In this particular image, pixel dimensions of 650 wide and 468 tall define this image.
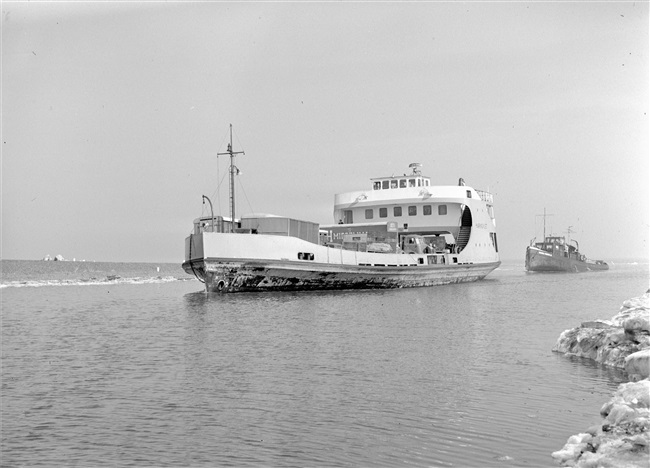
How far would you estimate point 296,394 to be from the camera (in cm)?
920

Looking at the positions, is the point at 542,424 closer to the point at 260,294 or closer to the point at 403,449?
the point at 403,449

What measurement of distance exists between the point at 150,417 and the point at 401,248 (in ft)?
111

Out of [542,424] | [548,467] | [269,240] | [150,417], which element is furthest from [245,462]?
[269,240]

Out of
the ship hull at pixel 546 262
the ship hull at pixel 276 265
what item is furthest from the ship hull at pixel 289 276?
the ship hull at pixel 546 262

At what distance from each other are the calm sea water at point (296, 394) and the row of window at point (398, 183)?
86.1ft

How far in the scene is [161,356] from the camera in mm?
13031

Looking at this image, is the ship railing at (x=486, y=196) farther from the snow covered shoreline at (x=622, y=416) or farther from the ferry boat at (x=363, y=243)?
the snow covered shoreline at (x=622, y=416)

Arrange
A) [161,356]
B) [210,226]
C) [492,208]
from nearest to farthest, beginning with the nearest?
[161,356], [210,226], [492,208]

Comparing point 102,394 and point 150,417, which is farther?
point 102,394

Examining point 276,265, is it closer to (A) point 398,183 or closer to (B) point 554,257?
(A) point 398,183

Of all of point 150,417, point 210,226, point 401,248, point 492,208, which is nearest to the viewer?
point 150,417

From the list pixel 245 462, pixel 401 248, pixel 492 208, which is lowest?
pixel 245 462

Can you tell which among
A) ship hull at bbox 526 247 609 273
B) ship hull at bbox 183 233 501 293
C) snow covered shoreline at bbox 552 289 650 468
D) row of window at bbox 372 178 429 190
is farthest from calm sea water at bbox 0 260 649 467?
ship hull at bbox 526 247 609 273

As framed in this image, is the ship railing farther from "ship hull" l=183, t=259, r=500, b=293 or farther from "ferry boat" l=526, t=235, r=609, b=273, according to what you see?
"ferry boat" l=526, t=235, r=609, b=273
